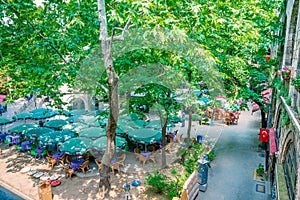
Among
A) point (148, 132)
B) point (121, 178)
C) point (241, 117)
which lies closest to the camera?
Result: point (121, 178)

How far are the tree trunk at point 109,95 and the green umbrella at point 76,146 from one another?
3118mm

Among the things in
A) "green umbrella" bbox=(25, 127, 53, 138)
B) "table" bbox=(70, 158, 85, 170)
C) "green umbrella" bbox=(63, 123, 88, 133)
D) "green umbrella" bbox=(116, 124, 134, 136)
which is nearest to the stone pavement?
"green umbrella" bbox=(116, 124, 134, 136)

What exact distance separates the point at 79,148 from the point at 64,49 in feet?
18.6

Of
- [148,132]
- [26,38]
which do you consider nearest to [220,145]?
[148,132]

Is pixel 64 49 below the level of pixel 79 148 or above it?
above

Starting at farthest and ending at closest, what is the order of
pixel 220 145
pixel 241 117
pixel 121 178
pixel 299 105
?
pixel 241 117
pixel 220 145
pixel 121 178
pixel 299 105

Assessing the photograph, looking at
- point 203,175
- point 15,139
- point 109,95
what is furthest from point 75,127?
point 203,175

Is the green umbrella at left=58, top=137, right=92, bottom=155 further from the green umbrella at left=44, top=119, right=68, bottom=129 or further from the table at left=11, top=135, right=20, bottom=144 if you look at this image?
the table at left=11, top=135, right=20, bottom=144

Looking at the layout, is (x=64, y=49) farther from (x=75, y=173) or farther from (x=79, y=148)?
(x=75, y=173)

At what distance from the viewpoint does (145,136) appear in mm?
14578

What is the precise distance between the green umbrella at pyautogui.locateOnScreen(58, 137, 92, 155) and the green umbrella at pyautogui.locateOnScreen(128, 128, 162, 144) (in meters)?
2.93

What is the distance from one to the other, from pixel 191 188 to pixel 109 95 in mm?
5288

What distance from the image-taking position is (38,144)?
15719 mm

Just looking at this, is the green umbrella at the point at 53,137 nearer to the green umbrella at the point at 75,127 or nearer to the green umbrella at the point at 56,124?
the green umbrella at the point at 75,127
